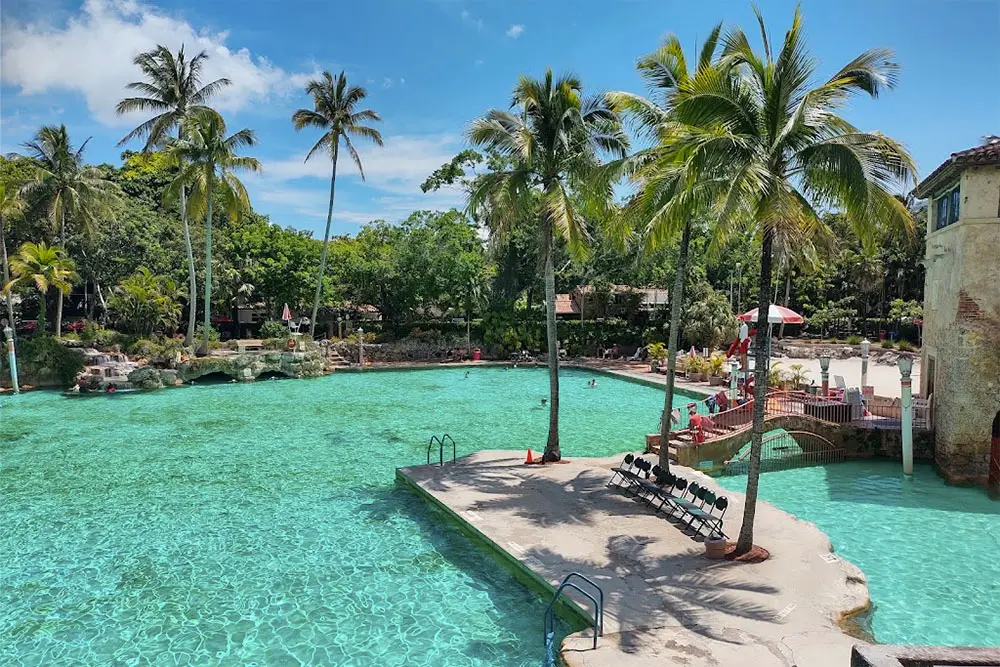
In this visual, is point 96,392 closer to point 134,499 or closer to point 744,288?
point 134,499

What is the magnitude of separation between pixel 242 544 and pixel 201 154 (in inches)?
1090

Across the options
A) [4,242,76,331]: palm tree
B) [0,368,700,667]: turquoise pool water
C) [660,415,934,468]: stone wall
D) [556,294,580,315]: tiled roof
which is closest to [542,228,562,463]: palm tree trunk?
[660,415,934,468]: stone wall

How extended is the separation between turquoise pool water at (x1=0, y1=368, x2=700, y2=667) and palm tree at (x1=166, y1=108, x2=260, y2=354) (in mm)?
13682

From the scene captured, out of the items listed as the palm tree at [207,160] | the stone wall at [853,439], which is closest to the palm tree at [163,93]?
the palm tree at [207,160]

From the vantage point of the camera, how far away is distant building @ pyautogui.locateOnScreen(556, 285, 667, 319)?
43156 millimetres

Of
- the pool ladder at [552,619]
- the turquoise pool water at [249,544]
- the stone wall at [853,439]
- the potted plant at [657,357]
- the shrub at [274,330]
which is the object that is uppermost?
the shrub at [274,330]

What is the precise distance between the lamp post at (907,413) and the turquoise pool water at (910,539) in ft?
1.43

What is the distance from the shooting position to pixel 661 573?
9.80m

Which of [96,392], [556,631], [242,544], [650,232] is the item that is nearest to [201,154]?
[96,392]

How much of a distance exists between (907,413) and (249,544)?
1627cm

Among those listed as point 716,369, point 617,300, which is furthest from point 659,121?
point 617,300

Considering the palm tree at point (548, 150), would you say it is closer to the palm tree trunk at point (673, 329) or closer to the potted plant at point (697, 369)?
the palm tree trunk at point (673, 329)

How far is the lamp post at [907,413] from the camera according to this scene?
16.3 meters

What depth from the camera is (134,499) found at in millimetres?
15125
